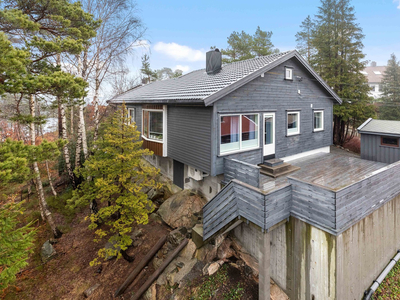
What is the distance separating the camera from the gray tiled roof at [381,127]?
906cm

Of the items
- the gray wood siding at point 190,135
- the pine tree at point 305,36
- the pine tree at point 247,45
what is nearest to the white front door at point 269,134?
the gray wood siding at point 190,135

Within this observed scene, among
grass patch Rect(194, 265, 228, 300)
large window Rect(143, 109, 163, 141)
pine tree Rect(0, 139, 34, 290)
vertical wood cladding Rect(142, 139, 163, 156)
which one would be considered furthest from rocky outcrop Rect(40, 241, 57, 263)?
grass patch Rect(194, 265, 228, 300)

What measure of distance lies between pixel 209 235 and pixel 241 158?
3.20 metres

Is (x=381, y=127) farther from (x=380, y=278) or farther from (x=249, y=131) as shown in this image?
(x=380, y=278)

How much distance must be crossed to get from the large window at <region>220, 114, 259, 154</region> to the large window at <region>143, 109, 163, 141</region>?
3.75m

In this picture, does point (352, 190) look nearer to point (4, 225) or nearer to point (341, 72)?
point (4, 225)

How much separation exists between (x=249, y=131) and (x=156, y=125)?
15.7 ft

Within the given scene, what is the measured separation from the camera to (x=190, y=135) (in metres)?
8.78

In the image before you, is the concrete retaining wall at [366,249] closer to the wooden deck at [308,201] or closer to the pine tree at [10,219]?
the wooden deck at [308,201]

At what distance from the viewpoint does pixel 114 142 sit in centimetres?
768

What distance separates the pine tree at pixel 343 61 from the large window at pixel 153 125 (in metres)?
16.2

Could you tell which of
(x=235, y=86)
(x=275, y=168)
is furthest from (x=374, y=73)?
(x=235, y=86)

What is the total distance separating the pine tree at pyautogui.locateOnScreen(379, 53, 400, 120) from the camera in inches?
864

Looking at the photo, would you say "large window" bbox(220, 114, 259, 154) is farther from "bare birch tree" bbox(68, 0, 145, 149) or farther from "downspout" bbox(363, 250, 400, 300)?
"bare birch tree" bbox(68, 0, 145, 149)
